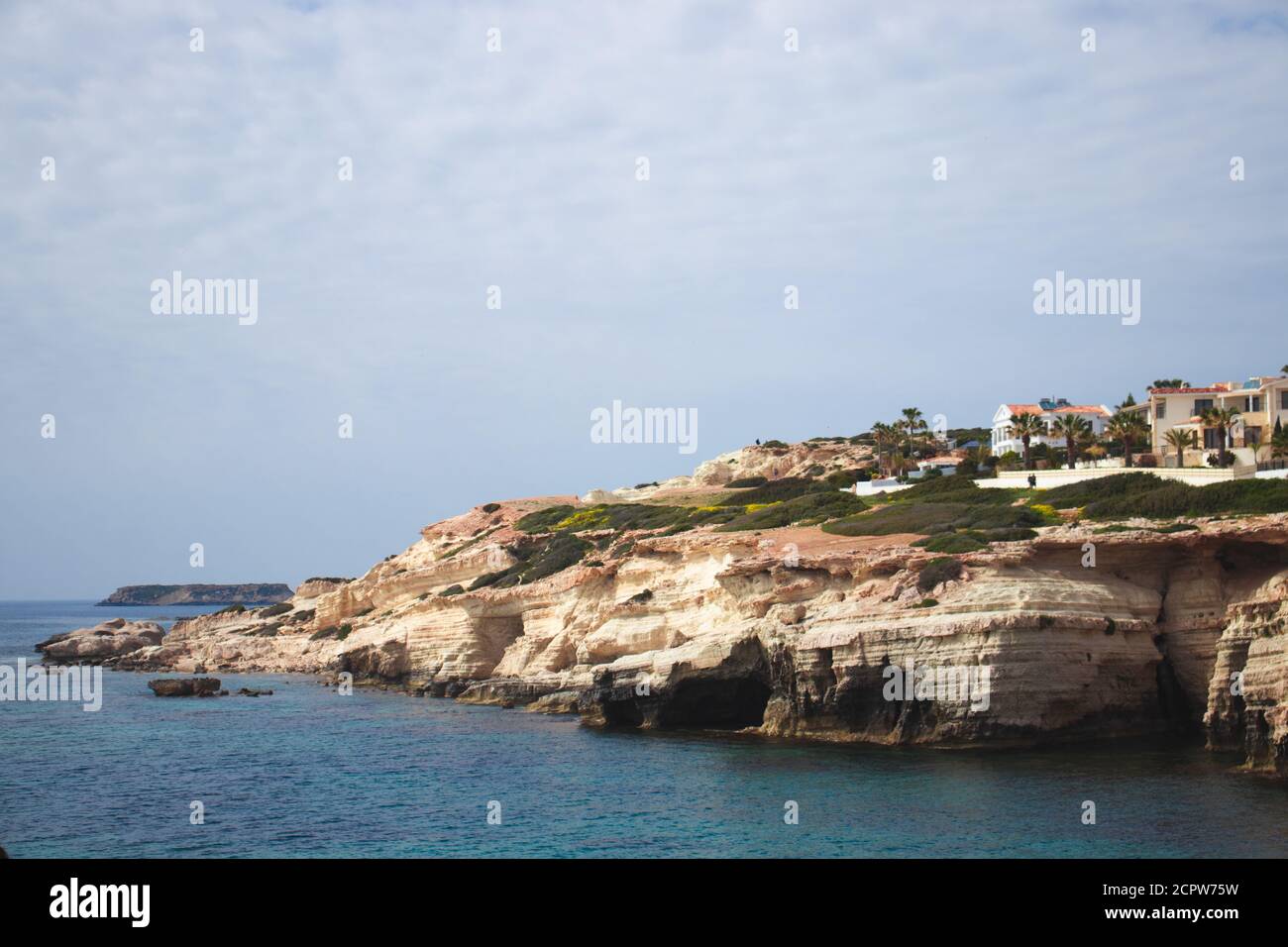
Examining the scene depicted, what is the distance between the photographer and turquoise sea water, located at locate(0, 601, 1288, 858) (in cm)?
2775

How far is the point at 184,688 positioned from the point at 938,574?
1782 inches

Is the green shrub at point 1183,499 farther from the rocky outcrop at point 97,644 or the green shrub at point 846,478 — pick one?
the rocky outcrop at point 97,644

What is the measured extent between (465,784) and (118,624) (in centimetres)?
8837

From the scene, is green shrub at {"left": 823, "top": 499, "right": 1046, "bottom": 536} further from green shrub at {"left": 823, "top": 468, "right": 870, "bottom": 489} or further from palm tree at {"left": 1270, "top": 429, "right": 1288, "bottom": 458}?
green shrub at {"left": 823, "top": 468, "right": 870, "bottom": 489}

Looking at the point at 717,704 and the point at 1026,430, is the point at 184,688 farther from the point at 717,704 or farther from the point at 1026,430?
the point at 1026,430

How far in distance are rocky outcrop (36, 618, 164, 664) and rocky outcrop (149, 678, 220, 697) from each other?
30.4 metres

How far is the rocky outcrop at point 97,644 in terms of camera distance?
3716 inches

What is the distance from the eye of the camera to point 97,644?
97.2 meters

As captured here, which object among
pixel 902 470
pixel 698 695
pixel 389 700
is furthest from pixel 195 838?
pixel 902 470

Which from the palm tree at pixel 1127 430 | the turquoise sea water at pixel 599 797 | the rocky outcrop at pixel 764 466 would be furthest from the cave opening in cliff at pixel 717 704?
the rocky outcrop at pixel 764 466

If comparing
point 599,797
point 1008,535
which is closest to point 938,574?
point 1008,535

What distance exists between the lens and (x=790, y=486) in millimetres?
85125

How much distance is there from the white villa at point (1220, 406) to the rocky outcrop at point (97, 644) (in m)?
81.5

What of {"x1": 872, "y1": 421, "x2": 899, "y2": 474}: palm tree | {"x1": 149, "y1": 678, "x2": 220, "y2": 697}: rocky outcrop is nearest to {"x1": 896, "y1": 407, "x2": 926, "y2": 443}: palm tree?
{"x1": 872, "y1": 421, "x2": 899, "y2": 474}: palm tree
